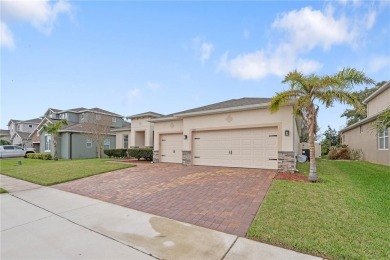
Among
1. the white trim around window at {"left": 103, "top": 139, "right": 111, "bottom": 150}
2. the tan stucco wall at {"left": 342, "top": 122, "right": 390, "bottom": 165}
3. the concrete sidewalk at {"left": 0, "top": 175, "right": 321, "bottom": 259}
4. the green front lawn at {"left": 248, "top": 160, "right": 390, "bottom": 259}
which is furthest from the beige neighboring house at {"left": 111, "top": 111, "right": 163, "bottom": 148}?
the tan stucco wall at {"left": 342, "top": 122, "right": 390, "bottom": 165}

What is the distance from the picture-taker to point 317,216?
452 centimetres

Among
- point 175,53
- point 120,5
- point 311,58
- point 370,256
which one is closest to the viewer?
point 370,256

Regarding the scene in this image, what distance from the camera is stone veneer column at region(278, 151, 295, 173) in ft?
33.9

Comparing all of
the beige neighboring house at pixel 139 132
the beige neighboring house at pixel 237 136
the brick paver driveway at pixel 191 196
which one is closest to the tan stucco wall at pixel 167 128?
the beige neighboring house at pixel 237 136

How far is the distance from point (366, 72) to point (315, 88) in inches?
69.0

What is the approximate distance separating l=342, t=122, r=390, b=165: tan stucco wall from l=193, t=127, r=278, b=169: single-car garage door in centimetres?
→ 909

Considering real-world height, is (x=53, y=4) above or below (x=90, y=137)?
above

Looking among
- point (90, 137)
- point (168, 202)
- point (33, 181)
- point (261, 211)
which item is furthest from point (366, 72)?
point (90, 137)

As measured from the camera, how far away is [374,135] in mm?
16156

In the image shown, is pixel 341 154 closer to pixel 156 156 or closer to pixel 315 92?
pixel 315 92

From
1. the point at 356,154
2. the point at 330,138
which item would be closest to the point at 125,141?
the point at 356,154

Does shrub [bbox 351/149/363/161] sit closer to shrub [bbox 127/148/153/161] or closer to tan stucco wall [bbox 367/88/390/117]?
tan stucco wall [bbox 367/88/390/117]

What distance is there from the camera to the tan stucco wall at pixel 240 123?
1059cm

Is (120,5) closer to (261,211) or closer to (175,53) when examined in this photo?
(175,53)
